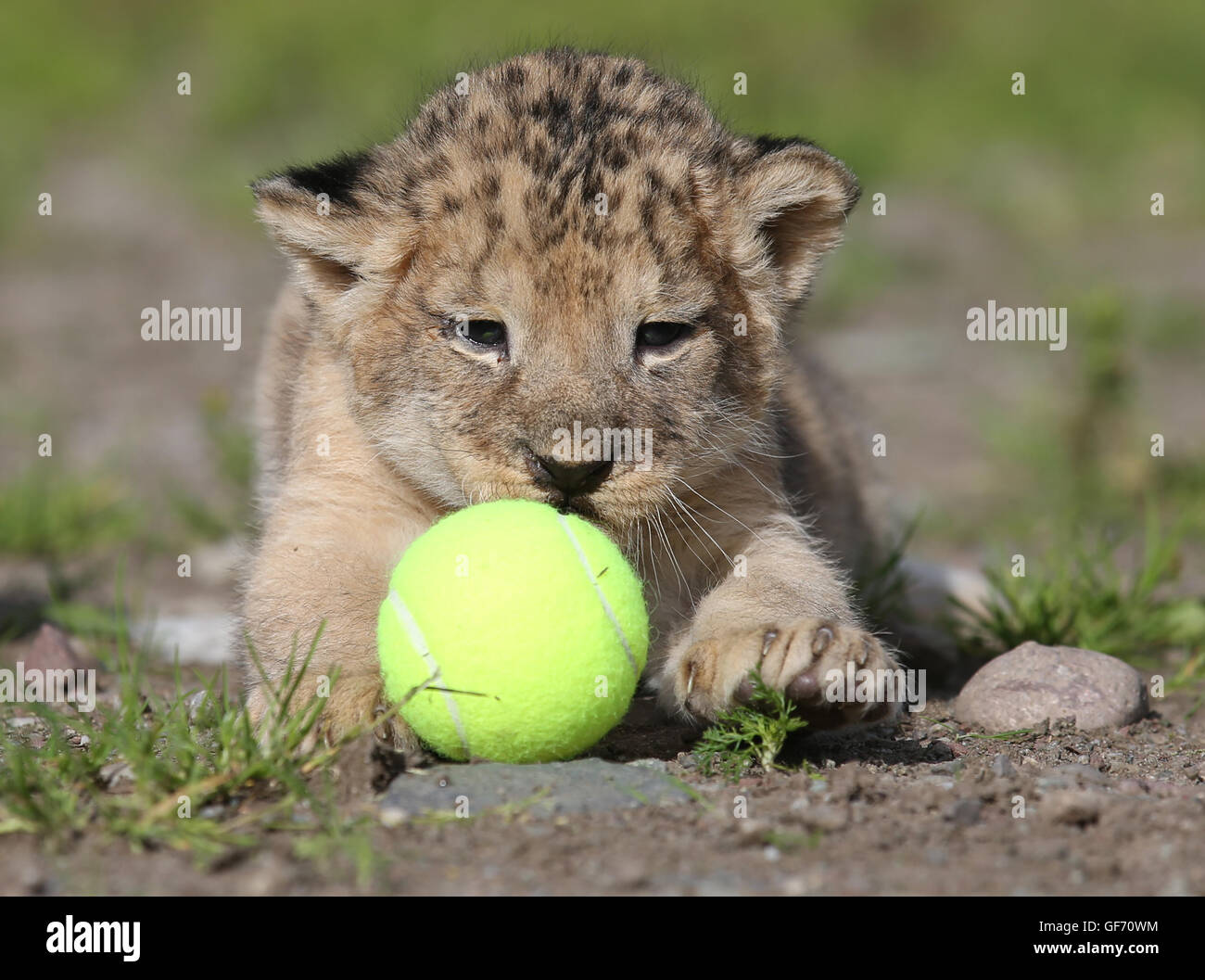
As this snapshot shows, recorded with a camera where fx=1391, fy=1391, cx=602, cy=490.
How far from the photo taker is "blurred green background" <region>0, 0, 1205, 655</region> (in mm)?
7746

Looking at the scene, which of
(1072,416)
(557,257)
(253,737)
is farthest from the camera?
(1072,416)

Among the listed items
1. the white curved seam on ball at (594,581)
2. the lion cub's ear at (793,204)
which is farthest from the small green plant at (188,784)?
the lion cub's ear at (793,204)

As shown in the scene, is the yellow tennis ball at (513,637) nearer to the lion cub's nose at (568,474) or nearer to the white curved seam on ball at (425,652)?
the white curved seam on ball at (425,652)

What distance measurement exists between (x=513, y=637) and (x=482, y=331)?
3.42ft

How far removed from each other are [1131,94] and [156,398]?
10915 millimetres

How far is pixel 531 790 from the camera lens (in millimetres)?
3469

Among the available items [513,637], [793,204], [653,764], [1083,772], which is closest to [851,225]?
[793,204]

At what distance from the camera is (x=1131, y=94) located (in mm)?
15008

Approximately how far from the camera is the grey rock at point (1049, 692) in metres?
4.52

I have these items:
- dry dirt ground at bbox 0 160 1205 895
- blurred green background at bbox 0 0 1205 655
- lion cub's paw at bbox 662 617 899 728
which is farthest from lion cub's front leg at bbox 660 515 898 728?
blurred green background at bbox 0 0 1205 655

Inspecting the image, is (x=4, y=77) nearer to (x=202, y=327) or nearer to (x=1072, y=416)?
(x=202, y=327)

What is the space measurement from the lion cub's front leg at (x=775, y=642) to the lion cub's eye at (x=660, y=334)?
80 cm
